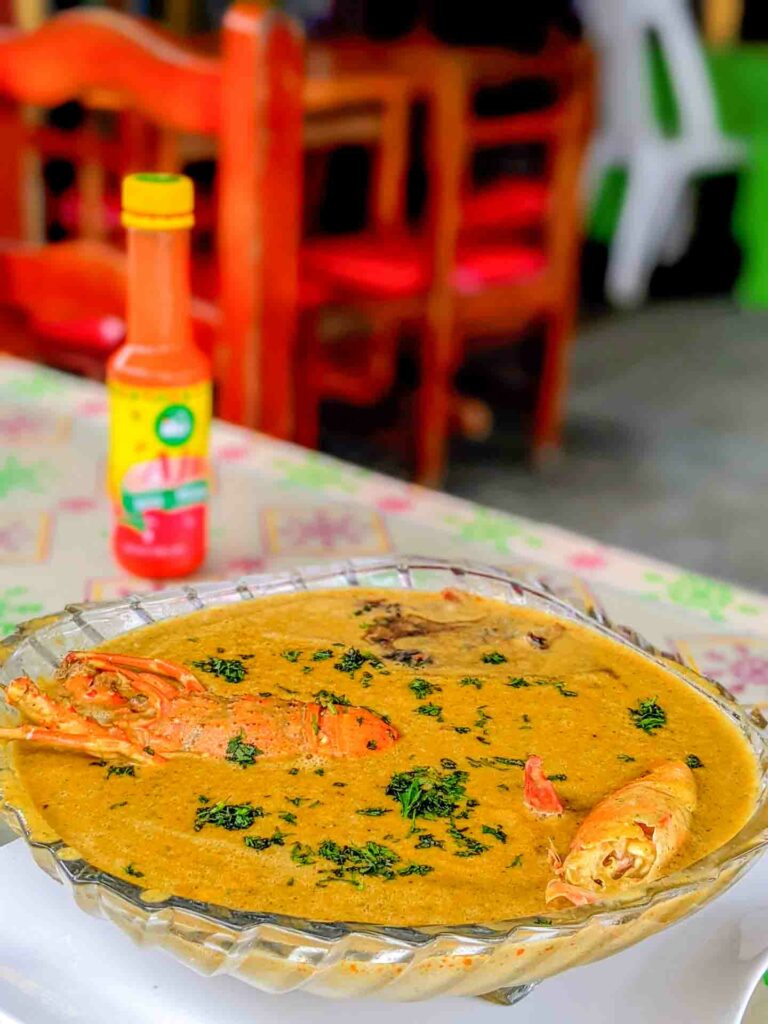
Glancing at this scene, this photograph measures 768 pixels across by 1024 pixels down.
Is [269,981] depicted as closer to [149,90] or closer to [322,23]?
[149,90]

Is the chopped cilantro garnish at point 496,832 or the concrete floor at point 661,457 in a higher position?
the chopped cilantro garnish at point 496,832

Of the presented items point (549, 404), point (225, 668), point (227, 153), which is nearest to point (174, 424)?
point (225, 668)

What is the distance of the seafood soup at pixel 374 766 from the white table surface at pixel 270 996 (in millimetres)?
59

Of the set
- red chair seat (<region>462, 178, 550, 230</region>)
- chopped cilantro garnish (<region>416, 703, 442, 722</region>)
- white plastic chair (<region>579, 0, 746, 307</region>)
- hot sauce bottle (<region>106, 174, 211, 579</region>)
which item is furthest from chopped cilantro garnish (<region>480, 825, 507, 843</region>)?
white plastic chair (<region>579, 0, 746, 307</region>)

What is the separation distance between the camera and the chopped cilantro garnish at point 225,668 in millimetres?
747

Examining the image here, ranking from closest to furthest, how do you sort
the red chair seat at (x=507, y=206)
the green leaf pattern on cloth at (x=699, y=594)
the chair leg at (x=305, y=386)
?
the green leaf pattern on cloth at (x=699, y=594), the chair leg at (x=305, y=386), the red chair seat at (x=507, y=206)

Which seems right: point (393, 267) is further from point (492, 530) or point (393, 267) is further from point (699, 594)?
point (699, 594)

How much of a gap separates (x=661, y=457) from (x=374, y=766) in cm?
294

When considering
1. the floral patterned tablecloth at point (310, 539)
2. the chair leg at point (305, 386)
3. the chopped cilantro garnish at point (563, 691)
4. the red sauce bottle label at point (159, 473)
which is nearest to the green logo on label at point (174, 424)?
the red sauce bottle label at point (159, 473)

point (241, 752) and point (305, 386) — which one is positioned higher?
point (241, 752)

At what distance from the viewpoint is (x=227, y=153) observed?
1850 millimetres

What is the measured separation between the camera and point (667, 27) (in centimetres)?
468

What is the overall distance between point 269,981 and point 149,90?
152cm

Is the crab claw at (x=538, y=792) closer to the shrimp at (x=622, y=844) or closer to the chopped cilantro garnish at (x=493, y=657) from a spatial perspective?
the shrimp at (x=622, y=844)
